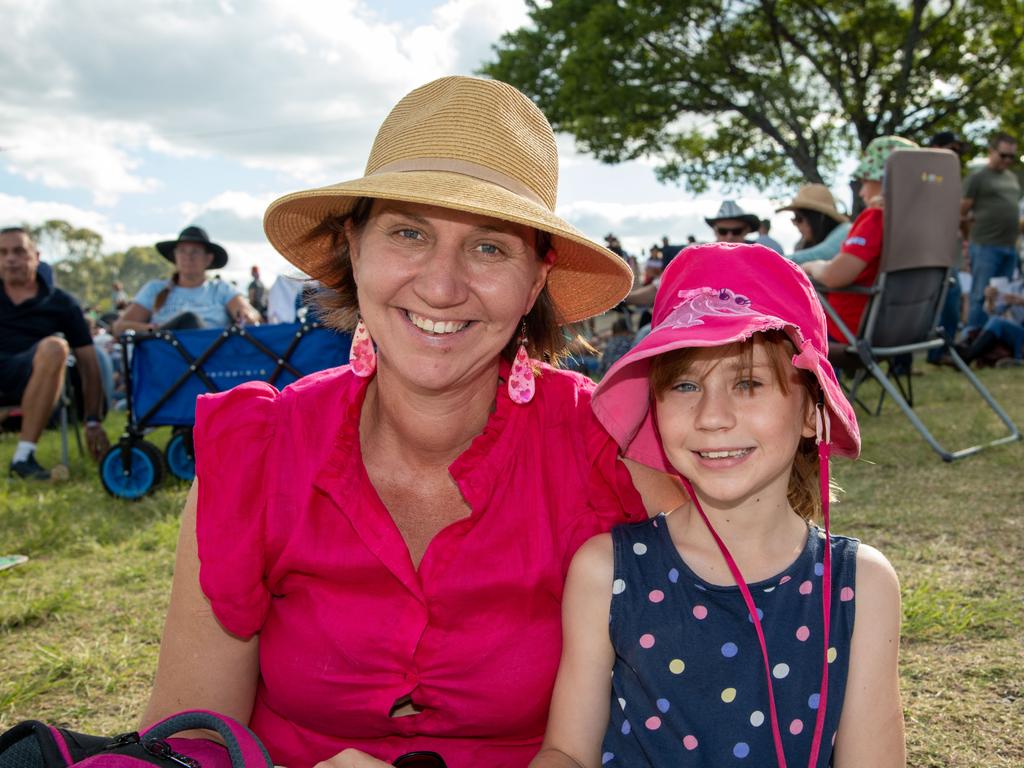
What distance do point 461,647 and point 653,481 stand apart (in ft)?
1.79

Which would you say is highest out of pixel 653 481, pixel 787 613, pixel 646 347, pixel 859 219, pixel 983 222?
pixel 983 222

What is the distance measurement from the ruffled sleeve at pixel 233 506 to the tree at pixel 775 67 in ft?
53.0

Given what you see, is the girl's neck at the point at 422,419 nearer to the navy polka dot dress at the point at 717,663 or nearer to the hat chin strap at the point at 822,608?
the navy polka dot dress at the point at 717,663

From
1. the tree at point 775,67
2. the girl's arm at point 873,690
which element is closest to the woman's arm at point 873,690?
the girl's arm at point 873,690

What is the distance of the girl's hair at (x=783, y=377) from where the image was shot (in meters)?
1.69

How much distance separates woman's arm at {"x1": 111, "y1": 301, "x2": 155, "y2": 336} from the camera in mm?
6574

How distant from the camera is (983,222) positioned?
9438 millimetres

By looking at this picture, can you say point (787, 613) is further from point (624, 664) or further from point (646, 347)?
point (646, 347)

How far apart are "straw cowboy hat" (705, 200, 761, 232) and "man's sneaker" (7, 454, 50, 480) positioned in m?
5.32

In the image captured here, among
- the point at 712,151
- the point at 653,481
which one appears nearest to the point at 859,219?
the point at 653,481

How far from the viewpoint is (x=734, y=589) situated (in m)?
1.67

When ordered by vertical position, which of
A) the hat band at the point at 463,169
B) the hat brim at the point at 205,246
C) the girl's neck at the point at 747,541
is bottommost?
the girl's neck at the point at 747,541

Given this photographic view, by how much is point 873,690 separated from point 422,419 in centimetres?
102

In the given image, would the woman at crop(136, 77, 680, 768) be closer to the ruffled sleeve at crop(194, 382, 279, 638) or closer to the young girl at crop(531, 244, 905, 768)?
the ruffled sleeve at crop(194, 382, 279, 638)
